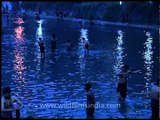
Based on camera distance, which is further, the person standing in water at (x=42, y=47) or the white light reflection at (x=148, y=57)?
the person standing in water at (x=42, y=47)

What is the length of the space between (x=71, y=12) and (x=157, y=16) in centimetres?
3451

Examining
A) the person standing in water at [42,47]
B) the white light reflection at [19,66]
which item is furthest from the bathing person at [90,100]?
the person standing in water at [42,47]

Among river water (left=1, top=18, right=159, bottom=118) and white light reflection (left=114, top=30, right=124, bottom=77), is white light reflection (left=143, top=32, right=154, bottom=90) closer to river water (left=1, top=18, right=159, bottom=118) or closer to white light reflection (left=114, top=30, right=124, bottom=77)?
river water (left=1, top=18, right=159, bottom=118)

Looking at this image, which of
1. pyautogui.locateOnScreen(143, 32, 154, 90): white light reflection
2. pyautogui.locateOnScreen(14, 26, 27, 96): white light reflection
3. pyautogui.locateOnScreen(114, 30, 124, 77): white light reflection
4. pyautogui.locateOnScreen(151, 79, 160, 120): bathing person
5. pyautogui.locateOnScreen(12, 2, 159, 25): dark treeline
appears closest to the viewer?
pyautogui.locateOnScreen(151, 79, 160, 120): bathing person

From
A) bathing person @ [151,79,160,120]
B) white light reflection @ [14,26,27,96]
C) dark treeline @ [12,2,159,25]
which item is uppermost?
dark treeline @ [12,2,159,25]

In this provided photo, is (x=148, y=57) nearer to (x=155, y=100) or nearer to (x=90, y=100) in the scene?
(x=155, y=100)

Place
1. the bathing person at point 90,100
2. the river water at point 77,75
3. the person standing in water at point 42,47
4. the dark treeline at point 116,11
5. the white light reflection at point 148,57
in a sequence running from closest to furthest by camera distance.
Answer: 1. the bathing person at point 90,100
2. the river water at point 77,75
3. the white light reflection at point 148,57
4. the person standing in water at point 42,47
5. the dark treeline at point 116,11

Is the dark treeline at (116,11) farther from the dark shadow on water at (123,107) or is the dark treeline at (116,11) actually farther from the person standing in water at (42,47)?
the dark shadow on water at (123,107)

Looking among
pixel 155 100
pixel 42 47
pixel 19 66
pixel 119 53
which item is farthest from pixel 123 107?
pixel 119 53

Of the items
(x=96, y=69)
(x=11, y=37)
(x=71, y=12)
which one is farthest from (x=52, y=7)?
(x=96, y=69)

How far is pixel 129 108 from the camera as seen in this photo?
20.8 m

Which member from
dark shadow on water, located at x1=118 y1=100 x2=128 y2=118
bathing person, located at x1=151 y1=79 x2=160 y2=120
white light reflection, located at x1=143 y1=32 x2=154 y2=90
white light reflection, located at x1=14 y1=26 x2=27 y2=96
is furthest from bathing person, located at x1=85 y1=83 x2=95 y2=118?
white light reflection, located at x1=143 y1=32 x2=154 y2=90

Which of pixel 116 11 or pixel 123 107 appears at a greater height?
pixel 116 11

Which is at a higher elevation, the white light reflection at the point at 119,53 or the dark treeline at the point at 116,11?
the dark treeline at the point at 116,11
